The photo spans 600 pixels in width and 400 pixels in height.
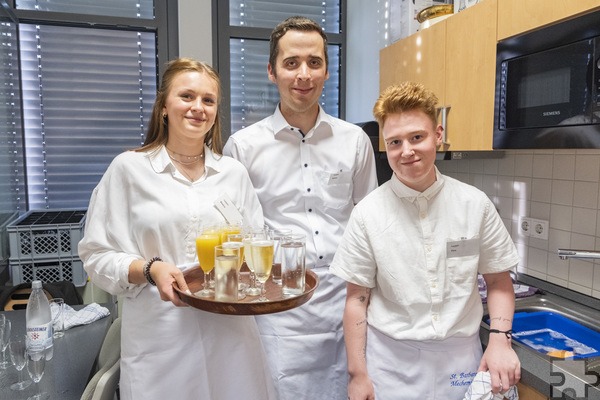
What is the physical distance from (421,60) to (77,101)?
90.8 inches

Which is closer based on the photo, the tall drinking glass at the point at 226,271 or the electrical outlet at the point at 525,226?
the tall drinking glass at the point at 226,271

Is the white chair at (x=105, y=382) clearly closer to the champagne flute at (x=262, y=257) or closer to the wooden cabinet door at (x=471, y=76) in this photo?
the champagne flute at (x=262, y=257)

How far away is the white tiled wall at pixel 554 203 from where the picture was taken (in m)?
1.79

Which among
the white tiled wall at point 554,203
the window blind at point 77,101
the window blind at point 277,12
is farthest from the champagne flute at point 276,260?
the window blind at point 277,12

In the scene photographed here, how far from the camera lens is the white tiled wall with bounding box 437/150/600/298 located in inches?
70.4

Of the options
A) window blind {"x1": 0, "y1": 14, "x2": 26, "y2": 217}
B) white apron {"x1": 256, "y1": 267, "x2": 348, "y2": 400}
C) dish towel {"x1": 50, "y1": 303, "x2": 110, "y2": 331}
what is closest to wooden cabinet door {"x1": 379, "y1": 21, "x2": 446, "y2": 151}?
white apron {"x1": 256, "y1": 267, "x2": 348, "y2": 400}

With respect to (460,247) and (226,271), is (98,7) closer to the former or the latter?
(226,271)

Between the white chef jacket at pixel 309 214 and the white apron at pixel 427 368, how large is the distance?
39cm

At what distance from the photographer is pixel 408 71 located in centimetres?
234

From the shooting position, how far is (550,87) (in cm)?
153

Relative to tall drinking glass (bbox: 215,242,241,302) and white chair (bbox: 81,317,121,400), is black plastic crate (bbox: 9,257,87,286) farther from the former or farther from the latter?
tall drinking glass (bbox: 215,242,241,302)

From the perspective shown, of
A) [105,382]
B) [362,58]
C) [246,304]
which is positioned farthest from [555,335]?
[362,58]

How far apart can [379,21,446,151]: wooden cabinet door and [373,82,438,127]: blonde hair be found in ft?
2.66

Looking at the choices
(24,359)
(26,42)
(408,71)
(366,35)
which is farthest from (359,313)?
(26,42)
